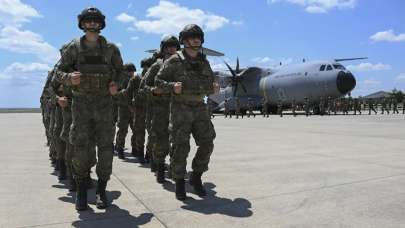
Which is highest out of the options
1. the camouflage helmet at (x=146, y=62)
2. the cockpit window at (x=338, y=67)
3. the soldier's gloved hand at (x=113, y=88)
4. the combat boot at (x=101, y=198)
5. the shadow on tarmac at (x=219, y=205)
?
the cockpit window at (x=338, y=67)

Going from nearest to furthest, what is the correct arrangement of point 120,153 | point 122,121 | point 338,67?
1. point 120,153
2. point 122,121
3. point 338,67

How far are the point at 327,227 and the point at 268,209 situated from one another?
2.46 ft

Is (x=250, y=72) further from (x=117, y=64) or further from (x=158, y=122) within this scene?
(x=117, y=64)

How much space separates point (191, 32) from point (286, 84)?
2763 centimetres

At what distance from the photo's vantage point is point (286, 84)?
31859 mm

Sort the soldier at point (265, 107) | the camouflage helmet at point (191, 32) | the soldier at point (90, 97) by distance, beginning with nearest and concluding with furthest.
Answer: the soldier at point (90, 97) < the camouflage helmet at point (191, 32) < the soldier at point (265, 107)

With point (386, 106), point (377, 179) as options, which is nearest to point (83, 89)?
point (377, 179)

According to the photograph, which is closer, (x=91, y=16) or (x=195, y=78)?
(x=91, y=16)

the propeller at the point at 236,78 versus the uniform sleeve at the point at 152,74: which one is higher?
the propeller at the point at 236,78

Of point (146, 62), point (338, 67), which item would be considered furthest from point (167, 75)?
point (338, 67)

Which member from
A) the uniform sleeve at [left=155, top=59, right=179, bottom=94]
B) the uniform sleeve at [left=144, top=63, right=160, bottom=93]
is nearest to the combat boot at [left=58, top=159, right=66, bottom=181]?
the uniform sleeve at [left=144, top=63, right=160, bottom=93]

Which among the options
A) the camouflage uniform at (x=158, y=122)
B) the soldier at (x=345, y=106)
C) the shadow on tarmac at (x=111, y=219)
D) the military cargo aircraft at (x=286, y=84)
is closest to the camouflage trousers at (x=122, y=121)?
the camouflage uniform at (x=158, y=122)

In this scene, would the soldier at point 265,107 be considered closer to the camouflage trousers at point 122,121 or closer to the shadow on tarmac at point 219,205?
the camouflage trousers at point 122,121

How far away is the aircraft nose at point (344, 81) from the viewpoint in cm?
2820
